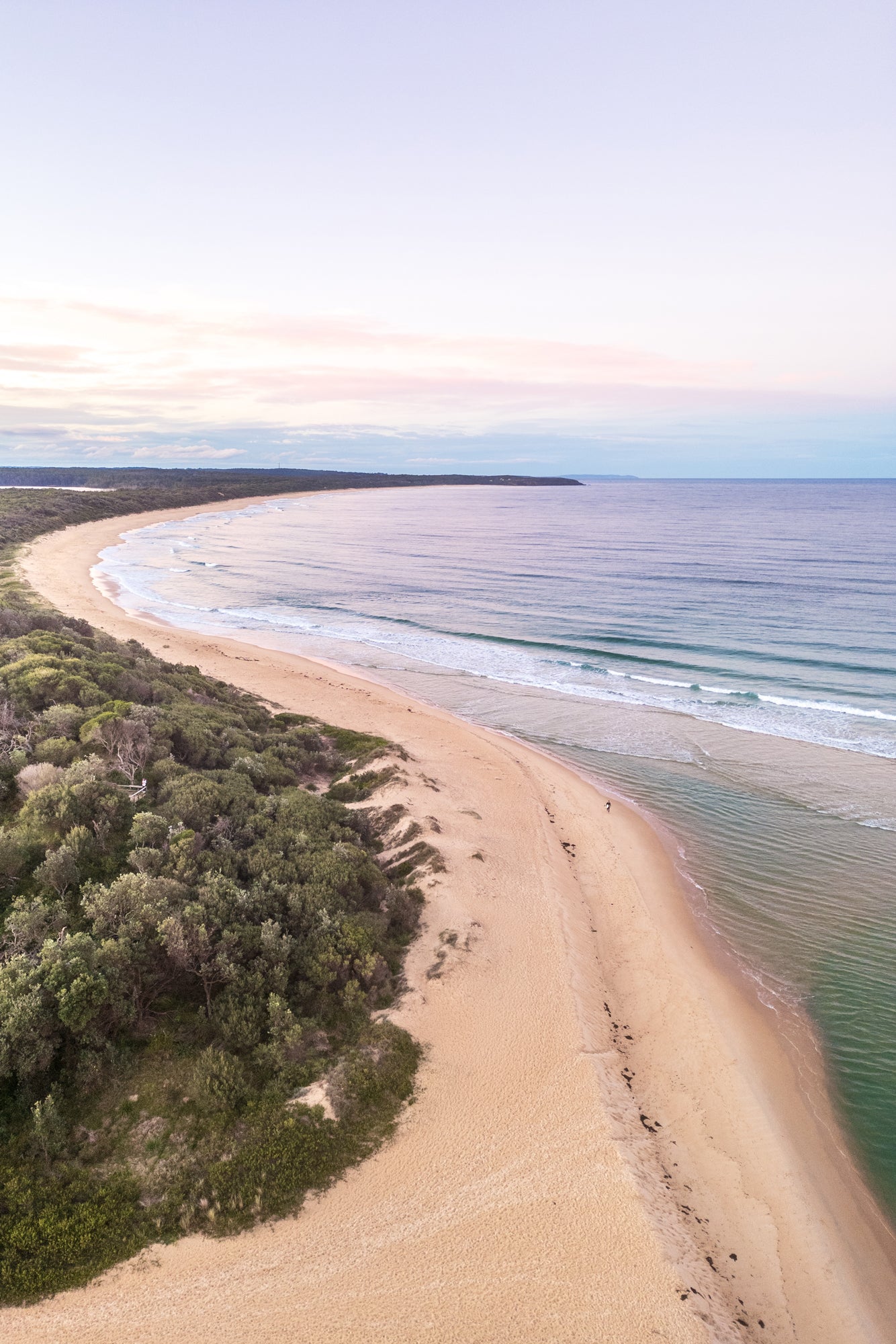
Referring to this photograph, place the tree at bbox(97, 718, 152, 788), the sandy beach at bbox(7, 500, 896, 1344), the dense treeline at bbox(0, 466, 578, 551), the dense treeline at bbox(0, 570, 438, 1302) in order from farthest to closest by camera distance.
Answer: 1. the dense treeline at bbox(0, 466, 578, 551)
2. the tree at bbox(97, 718, 152, 788)
3. the dense treeline at bbox(0, 570, 438, 1302)
4. the sandy beach at bbox(7, 500, 896, 1344)

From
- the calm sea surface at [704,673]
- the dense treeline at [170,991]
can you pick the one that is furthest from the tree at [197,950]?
the calm sea surface at [704,673]

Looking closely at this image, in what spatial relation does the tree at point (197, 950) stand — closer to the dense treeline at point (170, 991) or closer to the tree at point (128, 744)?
the dense treeline at point (170, 991)

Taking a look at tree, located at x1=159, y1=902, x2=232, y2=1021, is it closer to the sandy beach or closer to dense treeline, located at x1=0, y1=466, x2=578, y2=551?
the sandy beach

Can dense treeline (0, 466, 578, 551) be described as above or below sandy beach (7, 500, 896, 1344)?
above

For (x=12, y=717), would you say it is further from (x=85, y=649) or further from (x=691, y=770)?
(x=691, y=770)

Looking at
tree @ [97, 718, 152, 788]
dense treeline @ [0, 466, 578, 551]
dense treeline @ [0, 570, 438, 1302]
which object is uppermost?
dense treeline @ [0, 466, 578, 551]

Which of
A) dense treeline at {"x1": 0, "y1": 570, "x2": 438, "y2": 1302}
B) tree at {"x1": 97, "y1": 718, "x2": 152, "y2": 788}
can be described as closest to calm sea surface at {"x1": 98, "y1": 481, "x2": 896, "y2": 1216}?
dense treeline at {"x1": 0, "y1": 570, "x2": 438, "y2": 1302}

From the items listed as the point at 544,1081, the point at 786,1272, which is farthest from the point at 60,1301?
the point at 786,1272
